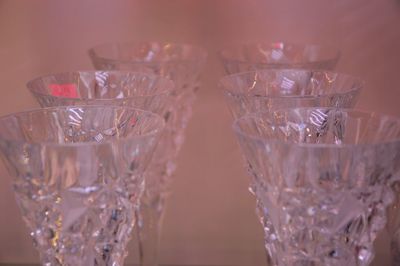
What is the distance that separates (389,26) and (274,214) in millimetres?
336

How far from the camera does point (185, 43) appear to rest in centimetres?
75

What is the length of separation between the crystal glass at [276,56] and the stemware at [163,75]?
0.12ft

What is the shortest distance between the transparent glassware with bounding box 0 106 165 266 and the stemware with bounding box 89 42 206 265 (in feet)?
0.48

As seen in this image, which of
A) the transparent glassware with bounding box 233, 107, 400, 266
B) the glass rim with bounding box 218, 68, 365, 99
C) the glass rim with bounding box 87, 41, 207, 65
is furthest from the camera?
the glass rim with bounding box 87, 41, 207, 65

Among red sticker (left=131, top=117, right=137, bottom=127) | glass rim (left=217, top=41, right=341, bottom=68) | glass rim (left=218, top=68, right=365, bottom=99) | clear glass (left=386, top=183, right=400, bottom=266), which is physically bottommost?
clear glass (left=386, top=183, right=400, bottom=266)

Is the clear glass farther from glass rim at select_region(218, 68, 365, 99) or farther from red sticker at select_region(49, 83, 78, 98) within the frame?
red sticker at select_region(49, 83, 78, 98)

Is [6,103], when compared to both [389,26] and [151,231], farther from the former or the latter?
[389,26]

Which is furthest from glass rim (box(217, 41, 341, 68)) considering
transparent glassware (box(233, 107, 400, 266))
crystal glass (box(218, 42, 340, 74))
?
transparent glassware (box(233, 107, 400, 266))

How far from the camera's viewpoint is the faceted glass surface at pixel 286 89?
0.56 m

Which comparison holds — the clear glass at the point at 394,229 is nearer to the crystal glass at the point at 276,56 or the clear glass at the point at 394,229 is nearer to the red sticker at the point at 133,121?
the crystal glass at the point at 276,56

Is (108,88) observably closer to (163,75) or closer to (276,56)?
(163,75)

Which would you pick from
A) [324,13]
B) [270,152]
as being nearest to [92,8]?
[324,13]

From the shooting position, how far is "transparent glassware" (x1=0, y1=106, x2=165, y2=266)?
45cm

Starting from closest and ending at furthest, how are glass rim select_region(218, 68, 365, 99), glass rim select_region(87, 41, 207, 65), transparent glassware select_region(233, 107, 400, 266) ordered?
transparent glassware select_region(233, 107, 400, 266) < glass rim select_region(218, 68, 365, 99) < glass rim select_region(87, 41, 207, 65)
